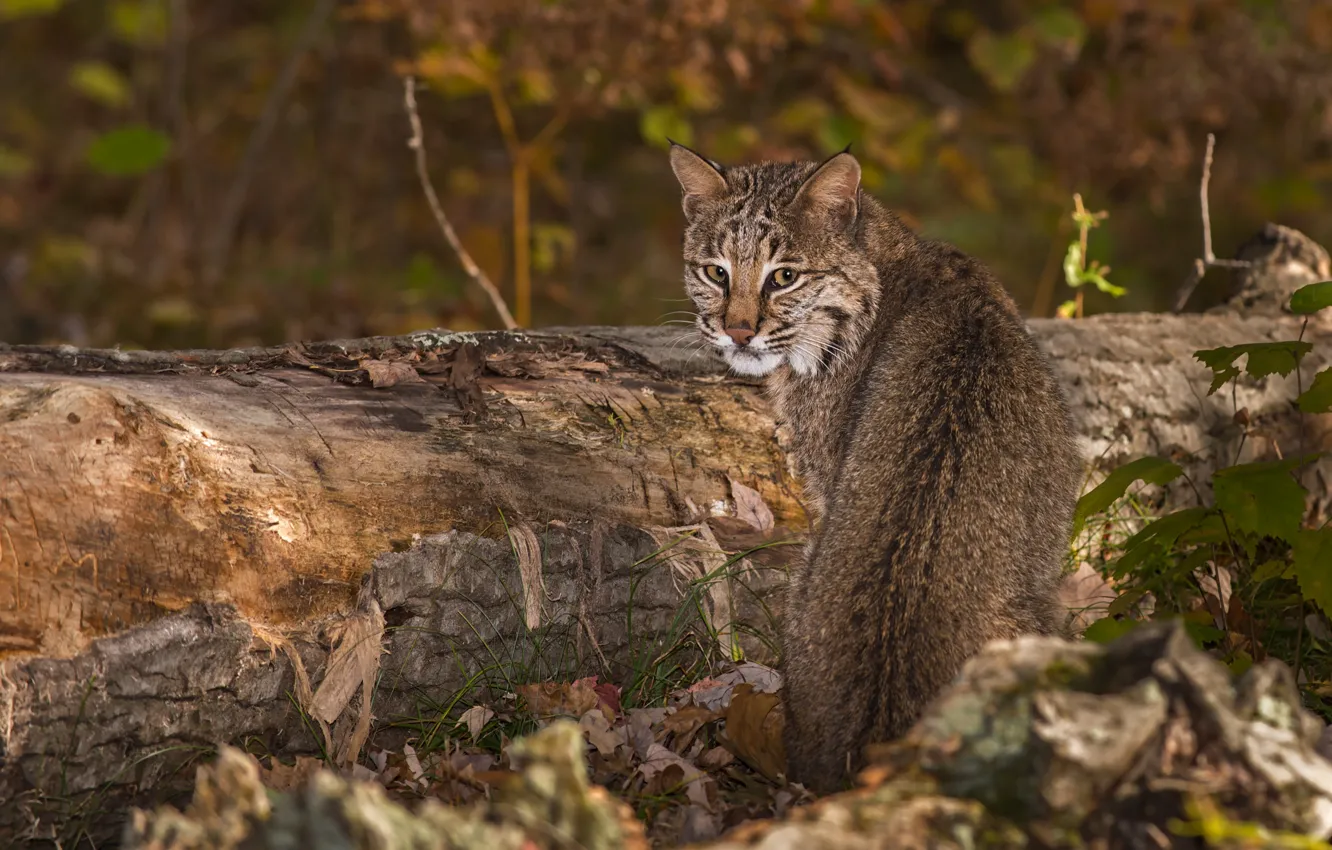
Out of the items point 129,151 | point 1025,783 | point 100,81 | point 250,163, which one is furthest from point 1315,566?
point 100,81

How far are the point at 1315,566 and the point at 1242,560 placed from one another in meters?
1.27

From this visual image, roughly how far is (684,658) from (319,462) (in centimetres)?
131

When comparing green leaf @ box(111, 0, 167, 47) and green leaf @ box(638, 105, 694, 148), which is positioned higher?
green leaf @ box(111, 0, 167, 47)

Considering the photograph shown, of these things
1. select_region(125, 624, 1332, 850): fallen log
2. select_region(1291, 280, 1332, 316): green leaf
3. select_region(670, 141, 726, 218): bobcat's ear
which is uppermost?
select_region(670, 141, 726, 218): bobcat's ear

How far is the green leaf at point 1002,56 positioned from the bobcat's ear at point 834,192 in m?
4.36

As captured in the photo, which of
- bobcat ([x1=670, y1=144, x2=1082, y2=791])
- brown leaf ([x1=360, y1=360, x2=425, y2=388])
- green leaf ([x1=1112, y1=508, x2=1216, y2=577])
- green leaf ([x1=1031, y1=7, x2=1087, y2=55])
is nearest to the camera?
bobcat ([x1=670, y1=144, x2=1082, y2=791])

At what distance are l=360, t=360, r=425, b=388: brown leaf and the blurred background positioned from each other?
3.53 meters

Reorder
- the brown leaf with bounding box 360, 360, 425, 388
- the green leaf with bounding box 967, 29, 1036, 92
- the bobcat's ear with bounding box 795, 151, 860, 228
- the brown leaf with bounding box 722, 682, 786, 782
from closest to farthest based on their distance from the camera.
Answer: the brown leaf with bounding box 722, 682, 786, 782
the brown leaf with bounding box 360, 360, 425, 388
the bobcat's ear with bounding box 795, 151, 860, 228
the green leaf with bounding box 967, 29, 1036, 92

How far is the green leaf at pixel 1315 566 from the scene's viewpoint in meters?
3.58

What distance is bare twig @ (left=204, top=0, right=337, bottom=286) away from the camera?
9.77 m

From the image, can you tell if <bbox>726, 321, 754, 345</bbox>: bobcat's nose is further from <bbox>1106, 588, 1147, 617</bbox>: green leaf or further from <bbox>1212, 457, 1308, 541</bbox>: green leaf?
<bbox>1212, 457, 1308, 541</bbox>: green leaf

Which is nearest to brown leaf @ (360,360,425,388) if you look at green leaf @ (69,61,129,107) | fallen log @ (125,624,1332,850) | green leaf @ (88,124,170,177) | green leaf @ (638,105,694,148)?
fallen log @ (125,624,1332,850)

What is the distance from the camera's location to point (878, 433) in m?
3.72

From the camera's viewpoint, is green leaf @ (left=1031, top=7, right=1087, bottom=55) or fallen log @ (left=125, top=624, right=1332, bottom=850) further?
green leaf @ (left=1031, top=7, right=1087, bottom=55)
